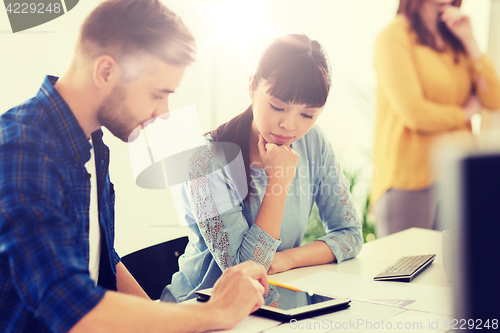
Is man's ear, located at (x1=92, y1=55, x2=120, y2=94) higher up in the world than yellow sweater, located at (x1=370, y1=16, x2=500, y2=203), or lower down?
higher up

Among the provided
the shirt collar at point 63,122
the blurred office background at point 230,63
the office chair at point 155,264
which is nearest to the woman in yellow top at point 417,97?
the blurred office background at point 230,63

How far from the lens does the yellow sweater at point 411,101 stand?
→ 1.88 m

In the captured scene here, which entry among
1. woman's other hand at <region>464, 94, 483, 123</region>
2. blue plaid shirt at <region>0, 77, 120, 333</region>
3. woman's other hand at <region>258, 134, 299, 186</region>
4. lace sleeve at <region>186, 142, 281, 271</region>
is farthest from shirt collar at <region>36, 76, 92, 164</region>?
woman's other hand at <region>464, 94, 483, 123</region>

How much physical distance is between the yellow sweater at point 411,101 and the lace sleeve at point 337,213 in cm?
69

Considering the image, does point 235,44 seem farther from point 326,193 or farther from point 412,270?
point 412,270

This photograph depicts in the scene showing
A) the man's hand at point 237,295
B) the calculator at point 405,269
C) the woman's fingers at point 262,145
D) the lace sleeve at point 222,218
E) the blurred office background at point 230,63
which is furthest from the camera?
the blurred office background at point 230,63

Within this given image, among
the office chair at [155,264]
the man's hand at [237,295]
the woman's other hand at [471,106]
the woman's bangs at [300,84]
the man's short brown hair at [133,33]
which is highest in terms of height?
the man's short brown hair at [133,33]

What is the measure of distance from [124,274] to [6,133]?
50 cm

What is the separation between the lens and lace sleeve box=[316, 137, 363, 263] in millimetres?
1193

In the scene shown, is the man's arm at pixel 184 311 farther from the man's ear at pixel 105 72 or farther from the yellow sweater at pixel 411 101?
the yellow sweater at pixel 411 101

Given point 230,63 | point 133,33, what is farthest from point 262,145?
point 230,63

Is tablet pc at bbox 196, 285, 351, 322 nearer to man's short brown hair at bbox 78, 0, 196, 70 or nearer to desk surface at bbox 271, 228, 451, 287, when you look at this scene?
desk surface at bbox 271, 228, 451, 287

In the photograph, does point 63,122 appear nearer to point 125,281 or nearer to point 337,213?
point 125,281

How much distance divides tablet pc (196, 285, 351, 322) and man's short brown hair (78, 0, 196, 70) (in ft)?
1.75
